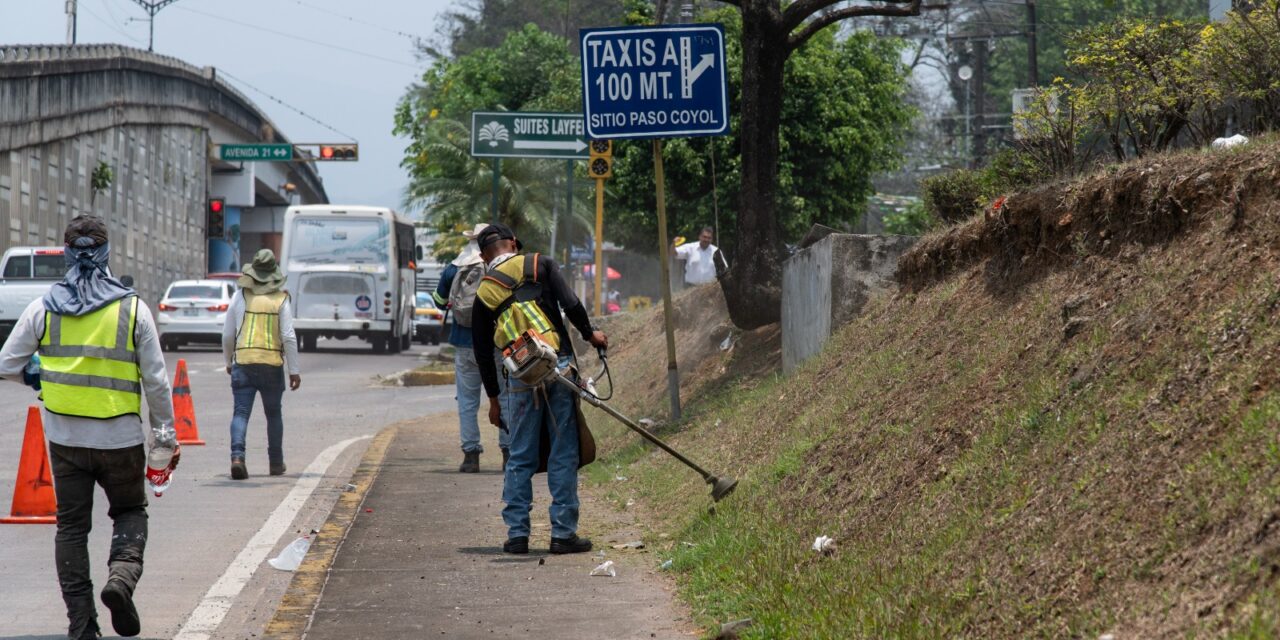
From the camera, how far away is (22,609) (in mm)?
6828

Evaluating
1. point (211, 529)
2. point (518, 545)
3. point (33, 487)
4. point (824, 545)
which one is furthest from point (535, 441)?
point (33, 487)

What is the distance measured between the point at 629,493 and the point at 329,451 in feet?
16.2

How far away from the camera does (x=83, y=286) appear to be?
629 cm

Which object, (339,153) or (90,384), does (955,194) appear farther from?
(339,153)

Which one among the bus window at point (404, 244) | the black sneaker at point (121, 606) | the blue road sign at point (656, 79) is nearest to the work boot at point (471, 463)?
the blue road sign at point (656, 79)

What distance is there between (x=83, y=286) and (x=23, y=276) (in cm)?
2389

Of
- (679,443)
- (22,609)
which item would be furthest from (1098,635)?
(679,443)

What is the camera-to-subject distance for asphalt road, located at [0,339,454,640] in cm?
668

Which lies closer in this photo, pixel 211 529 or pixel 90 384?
pixel 90 384

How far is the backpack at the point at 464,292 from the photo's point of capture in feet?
37.9

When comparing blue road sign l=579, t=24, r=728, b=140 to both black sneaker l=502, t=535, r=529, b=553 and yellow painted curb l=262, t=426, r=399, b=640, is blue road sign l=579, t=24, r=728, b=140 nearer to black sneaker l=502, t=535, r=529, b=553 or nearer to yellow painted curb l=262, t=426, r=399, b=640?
yellow painted curb l=262, t=426, r=399, b=640

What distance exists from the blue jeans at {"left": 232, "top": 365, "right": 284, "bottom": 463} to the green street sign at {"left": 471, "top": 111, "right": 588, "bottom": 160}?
6.86m

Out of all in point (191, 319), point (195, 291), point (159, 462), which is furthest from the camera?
point (195, 291)

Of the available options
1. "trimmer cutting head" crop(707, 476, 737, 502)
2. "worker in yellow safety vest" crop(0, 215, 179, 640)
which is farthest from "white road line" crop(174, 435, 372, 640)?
"trimmer cutting head" crop(707, 476, 737, 502)
